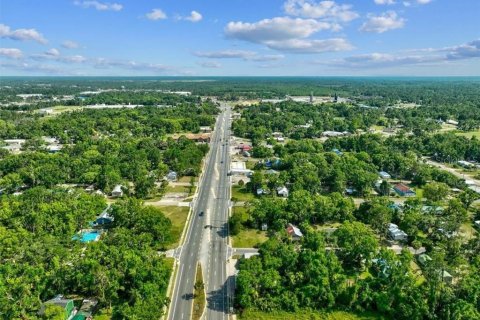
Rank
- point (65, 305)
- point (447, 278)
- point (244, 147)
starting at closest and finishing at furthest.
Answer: point (65, 305) < point (447, 278) < point (244, 147)

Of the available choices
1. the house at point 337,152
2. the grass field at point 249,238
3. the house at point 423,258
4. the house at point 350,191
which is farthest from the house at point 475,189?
the grass field at point 249,238

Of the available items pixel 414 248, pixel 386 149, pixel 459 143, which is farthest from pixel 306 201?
pixel 459 143

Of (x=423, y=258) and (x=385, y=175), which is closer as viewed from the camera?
(x=423, y=258)

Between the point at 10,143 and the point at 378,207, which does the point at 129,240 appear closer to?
the point at 378,207

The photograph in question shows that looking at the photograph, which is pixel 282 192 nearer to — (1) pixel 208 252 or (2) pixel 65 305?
(1) pixel 208 252

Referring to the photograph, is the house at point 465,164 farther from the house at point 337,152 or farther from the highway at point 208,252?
the highway at point 208,252

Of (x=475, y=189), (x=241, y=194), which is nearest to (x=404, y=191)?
(x=475, y=189)
